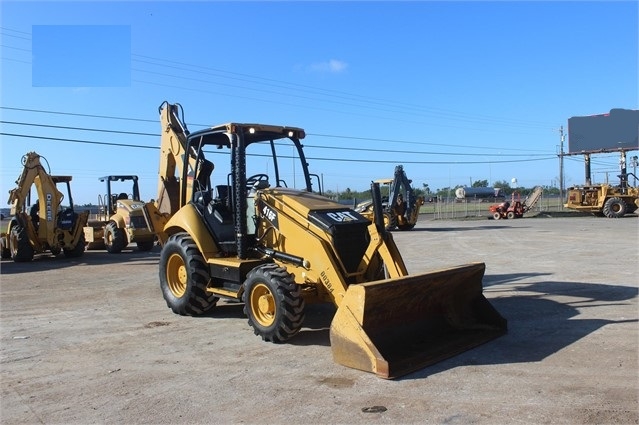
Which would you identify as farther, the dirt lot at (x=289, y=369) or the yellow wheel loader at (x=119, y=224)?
the yellow wheel loader at (x=119, y=224)

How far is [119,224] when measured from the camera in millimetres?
19297

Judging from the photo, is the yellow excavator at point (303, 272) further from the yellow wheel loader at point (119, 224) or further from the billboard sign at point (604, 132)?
the billboard sign at point (604, 132)

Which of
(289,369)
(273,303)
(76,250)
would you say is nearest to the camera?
(289,369)

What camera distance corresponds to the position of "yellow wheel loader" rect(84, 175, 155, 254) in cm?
1889

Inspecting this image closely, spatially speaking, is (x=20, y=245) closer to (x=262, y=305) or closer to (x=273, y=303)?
(x=262, y=305)

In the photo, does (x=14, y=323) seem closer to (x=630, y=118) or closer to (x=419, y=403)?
(x=419, y=403)

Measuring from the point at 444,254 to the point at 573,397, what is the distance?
11.5 metres

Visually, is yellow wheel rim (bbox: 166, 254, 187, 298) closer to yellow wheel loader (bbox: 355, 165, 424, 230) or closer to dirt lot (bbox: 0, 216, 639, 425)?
dirt lot (bbox: 0, 216, 639, 425)

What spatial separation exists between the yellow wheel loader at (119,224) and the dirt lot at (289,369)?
8710 millimetres

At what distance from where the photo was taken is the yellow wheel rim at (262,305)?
646 centimetres

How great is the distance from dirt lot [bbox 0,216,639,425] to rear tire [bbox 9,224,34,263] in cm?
713

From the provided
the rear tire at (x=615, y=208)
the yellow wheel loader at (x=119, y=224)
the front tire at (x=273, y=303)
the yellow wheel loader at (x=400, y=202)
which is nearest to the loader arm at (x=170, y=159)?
the front tire at (x=273, y=303)

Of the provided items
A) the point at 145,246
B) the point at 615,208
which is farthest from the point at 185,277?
the point at 615,208

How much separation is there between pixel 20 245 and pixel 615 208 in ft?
109
